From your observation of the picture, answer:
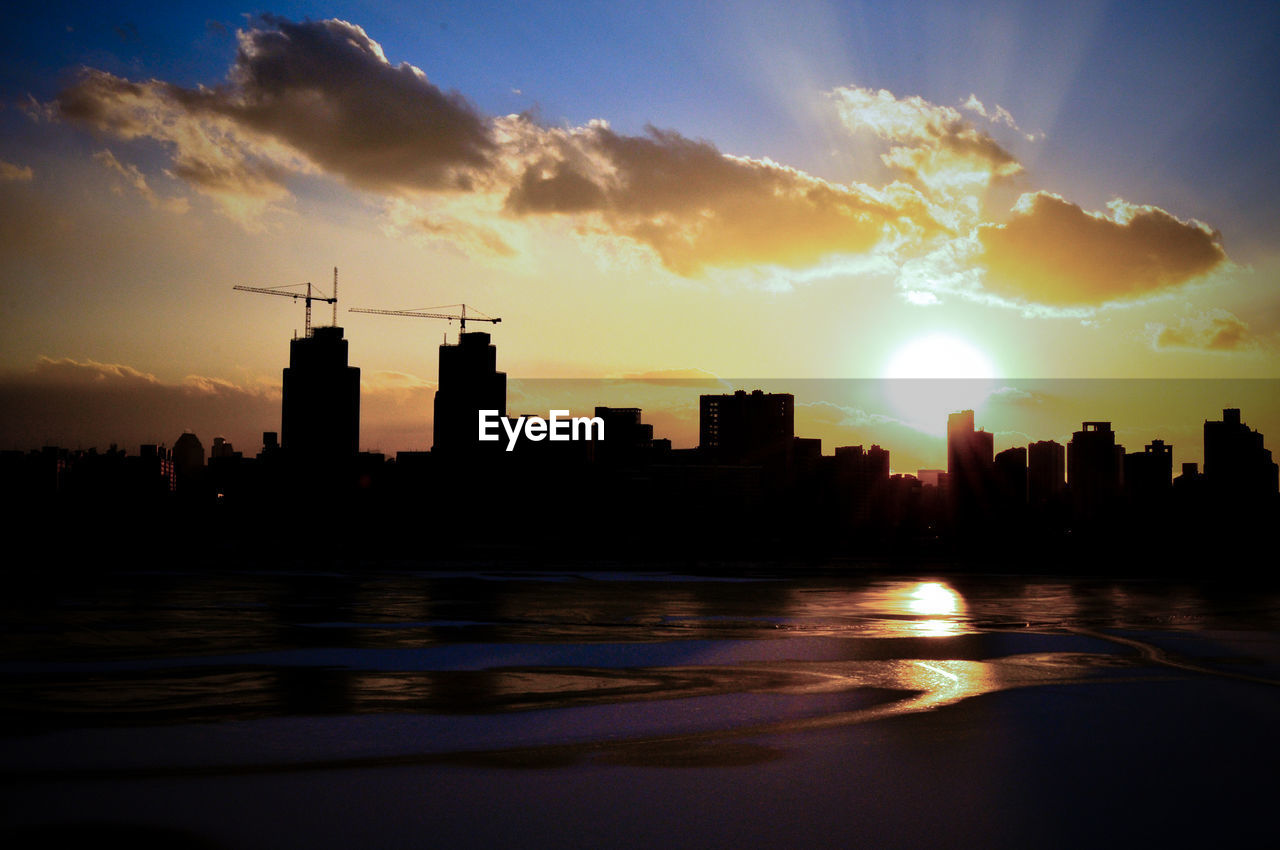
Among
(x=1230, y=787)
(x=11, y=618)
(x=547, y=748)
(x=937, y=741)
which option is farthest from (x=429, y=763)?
(x=11, y=618)

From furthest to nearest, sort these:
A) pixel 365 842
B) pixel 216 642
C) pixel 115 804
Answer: pixel 216 642, pixel 115 804, pixel 365 842

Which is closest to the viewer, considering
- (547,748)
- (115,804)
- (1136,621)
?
(115,804)

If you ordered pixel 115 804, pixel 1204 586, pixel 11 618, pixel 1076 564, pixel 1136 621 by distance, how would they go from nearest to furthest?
pixel 115 804
pixel 11 618
pixel 1136 621
pixel 1204 586
pixel 1076 564

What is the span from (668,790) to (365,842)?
16.3 ft

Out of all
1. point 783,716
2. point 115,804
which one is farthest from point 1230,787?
point 115,804

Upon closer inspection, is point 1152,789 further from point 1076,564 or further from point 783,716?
point 1076,564

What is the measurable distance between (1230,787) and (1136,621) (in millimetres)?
30308

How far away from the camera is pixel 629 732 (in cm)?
2077

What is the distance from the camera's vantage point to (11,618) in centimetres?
4053

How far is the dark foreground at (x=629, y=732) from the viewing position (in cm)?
1520

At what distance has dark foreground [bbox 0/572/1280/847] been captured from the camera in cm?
1520

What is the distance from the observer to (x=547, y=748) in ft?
63.5

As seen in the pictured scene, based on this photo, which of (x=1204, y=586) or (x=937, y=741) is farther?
(x=1204, y=586)

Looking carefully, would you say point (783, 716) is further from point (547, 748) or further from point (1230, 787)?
point (1230, 787)
